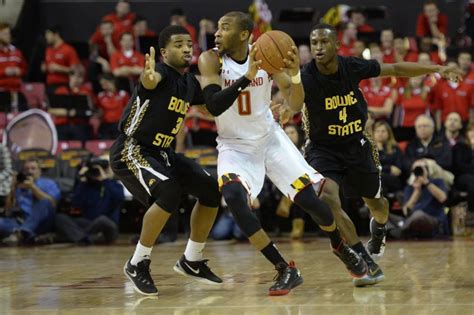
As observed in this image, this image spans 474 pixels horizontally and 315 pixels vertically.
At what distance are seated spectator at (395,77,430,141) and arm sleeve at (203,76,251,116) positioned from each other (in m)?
8.62

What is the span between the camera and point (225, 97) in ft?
22.1

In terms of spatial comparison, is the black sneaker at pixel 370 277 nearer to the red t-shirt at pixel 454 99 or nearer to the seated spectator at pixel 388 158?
the seated spectator at pixel 388 158

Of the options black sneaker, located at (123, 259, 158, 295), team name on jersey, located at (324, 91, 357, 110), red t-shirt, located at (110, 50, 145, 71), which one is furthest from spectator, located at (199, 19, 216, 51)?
black sneaker, located at (123, 259, 158, 295)

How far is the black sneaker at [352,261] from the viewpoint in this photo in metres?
7.29

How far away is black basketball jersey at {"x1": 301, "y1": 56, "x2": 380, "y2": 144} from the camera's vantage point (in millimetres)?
7816

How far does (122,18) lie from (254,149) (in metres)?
11.4

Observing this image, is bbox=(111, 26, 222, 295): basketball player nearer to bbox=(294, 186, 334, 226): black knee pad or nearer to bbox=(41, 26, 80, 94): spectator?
bbox=(294, 186, 334, 226): black knee pad

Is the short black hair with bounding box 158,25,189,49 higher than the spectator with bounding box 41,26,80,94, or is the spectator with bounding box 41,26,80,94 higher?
the short black hair with bounding box 158,25,189,49

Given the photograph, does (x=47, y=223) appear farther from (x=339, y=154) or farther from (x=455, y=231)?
(x=339, y=154)

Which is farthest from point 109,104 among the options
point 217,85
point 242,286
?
point 217,85

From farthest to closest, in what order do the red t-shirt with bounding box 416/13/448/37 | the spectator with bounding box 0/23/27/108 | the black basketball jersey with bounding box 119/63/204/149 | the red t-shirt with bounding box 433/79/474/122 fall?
the red t-shirt with bounding box 416/13/448/37
the spectator with bounding box 0/23/27/108
the red t-shirt with bounding box 433/79/474/122
the black basketball jersey with bounding box 119/63/204/149

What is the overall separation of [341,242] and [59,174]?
8.22 meters

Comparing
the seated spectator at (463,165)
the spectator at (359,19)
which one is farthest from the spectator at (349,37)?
the seated spectator at (463,165)

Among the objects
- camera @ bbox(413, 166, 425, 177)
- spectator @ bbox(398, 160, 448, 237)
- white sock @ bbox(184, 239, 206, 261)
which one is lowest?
spectator @ bbox(398, 160, 448, 237)
